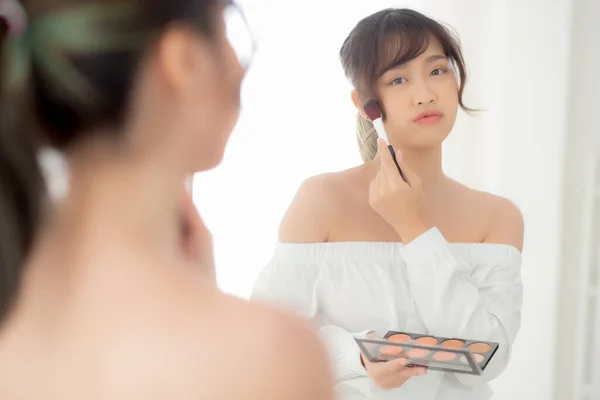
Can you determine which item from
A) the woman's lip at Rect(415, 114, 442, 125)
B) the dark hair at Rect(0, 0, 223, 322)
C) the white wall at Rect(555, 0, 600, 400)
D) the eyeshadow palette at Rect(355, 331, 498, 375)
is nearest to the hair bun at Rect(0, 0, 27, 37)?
the dark hair at Rect(0, 0, 223, 322)

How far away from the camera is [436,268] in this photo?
0.70 m

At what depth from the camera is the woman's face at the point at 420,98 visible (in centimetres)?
74

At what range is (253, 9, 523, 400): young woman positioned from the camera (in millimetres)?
697

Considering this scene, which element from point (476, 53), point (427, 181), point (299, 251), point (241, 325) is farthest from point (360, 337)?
point (476, 53)

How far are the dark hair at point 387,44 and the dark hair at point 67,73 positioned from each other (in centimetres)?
52

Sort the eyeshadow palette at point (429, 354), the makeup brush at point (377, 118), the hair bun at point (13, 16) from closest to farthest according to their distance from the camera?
1. the hair bun at point (13, 16)
2. the eyeshadow palette at point (429, 354)
3. the makeup brush at point (377, 118)

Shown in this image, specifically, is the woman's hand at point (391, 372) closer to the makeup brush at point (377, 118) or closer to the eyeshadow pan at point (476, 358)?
the eyeshadow pan at point (476, 358)

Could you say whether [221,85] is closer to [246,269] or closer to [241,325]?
[241,325]

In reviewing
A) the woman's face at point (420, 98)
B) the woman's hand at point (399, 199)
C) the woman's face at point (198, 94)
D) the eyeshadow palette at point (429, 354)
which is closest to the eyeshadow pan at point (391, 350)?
the eyeshadow palette at point (429, 354)

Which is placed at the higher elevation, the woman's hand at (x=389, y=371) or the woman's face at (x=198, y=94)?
the woman's face at (x=198, y=94)

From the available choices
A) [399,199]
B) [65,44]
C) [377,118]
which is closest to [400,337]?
[399,199]

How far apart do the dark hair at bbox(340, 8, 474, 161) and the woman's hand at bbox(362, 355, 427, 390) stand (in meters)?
0.34

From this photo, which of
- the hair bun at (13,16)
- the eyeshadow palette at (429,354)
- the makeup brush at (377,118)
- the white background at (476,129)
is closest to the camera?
the hair bun at (13,16)

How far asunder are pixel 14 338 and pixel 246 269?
63cm
